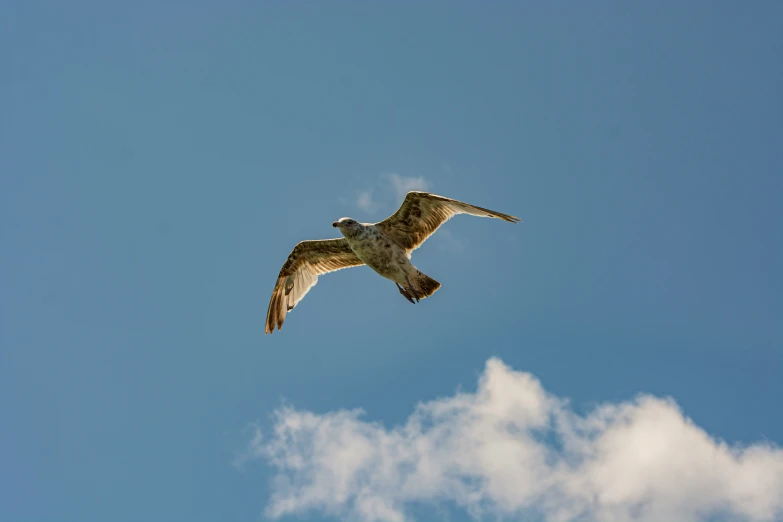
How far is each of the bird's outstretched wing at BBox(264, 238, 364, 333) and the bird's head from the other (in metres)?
2.16

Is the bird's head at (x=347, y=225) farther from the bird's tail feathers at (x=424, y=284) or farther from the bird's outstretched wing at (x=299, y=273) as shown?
the bird's outstretched wing at (x=299, y=273)

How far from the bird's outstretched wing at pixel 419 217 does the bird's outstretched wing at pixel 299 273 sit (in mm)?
2174

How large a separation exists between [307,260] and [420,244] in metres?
3.68

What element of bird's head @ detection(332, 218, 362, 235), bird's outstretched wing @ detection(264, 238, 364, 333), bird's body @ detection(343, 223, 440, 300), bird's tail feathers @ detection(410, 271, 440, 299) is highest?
bird's outstretched wing @ detection(264, 238, 364, 333)

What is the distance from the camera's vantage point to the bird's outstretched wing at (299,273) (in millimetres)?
18672

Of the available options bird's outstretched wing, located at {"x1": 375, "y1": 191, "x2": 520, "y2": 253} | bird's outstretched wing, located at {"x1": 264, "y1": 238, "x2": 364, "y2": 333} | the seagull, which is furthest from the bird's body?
bird's outstretched wing, located at {"x1": 264, "y1": 238, "x2": 364, "y2": 333}

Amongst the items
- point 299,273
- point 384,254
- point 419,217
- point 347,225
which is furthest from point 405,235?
point 299,273

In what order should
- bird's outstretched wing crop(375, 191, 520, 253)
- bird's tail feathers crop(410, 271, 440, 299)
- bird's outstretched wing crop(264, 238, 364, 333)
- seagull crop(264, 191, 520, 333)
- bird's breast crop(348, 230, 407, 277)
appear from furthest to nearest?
bird's outstretched wing crop(264, 238, 364, 333), bird's tail feathers crop(410, 271, 440, 299), bird's breast crop(348, 230, 407, 277), seagull crop(264, 191, 520, 333), bird's outstretched wing crop(375, 191, 520, 253)

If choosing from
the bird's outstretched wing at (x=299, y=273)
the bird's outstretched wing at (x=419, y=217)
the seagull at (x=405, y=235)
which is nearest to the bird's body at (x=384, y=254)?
the seagull at (x=405, y=235)

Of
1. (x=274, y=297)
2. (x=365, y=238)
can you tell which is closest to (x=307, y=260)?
(x=274, y=297)

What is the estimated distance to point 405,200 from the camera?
16.2m

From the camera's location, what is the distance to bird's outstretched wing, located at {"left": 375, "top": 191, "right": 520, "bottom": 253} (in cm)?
1598

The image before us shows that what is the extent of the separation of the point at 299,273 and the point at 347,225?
3293 mm

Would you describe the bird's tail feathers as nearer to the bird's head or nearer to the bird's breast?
the bird's breast
